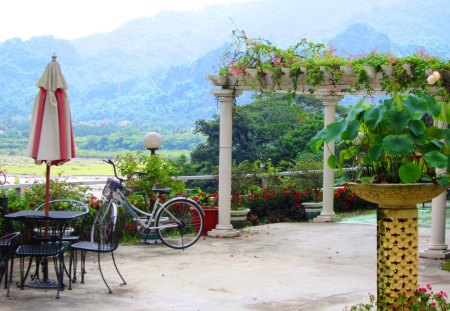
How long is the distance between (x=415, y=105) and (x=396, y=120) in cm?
21

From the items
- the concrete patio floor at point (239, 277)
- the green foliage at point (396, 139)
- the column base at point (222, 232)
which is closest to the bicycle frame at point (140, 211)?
the concrete patio floor at point (239, 277)

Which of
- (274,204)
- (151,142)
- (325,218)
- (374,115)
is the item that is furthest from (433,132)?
(274,204)

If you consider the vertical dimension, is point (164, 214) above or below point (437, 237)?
above

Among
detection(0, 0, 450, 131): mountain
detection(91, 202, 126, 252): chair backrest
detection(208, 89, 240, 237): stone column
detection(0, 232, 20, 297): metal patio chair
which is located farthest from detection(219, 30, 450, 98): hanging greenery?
detection(0, 0, 450, 131): mountain

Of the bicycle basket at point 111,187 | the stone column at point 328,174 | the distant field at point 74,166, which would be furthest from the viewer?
the distant field at point 74,166

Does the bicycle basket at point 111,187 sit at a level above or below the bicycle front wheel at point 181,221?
above

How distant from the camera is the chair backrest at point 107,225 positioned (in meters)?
7.10

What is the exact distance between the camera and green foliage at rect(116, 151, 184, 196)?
34.6 feet

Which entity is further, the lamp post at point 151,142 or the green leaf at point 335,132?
the lamp post at point 151,142

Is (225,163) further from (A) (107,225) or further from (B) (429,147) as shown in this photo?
(B) (429,147)

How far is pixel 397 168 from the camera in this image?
481 cm

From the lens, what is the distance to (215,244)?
1023cm

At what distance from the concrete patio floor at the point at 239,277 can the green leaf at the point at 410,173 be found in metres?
2.06

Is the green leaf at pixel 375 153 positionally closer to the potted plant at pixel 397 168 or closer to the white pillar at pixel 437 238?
the potted plant at pixel 397 168
